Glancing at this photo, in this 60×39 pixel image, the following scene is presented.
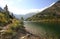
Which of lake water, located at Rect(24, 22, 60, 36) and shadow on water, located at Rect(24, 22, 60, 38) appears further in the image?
lake water, located at Rect(24, 22, 60, 36)

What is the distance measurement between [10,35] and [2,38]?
2.01 m

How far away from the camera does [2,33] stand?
30750mm

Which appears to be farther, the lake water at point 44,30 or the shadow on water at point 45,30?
the lake water at point 44,30

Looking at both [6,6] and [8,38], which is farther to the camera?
[6,6]

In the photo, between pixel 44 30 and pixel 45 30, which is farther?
pixel 45 30

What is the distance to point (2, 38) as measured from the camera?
2973 cm

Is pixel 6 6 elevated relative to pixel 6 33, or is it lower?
elevated

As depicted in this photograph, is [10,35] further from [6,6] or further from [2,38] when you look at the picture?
[6,6]

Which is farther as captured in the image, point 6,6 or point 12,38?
point 6,6

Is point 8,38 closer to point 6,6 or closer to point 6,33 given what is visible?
point 6,33

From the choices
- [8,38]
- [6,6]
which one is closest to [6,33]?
[8,38]

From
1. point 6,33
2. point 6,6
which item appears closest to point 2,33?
point 6,33

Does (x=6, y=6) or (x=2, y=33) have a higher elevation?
(x=6, y=6)

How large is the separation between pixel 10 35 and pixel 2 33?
1.73m
